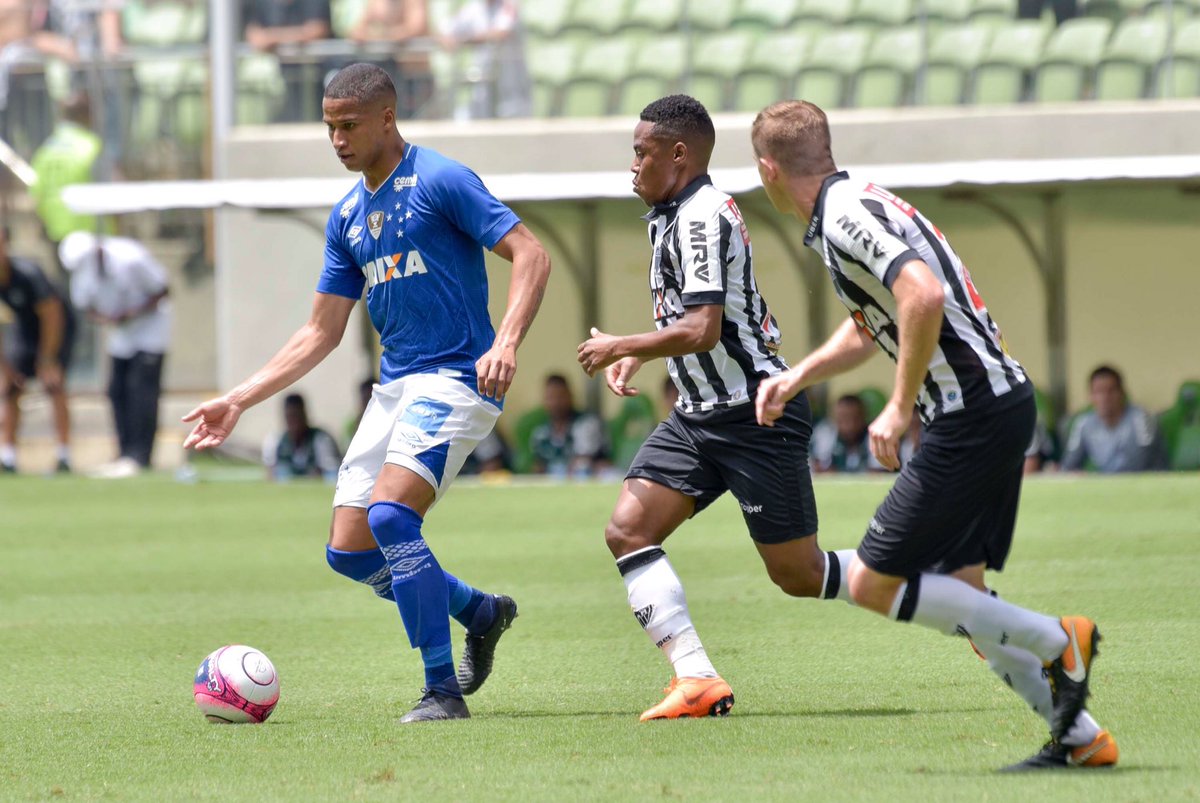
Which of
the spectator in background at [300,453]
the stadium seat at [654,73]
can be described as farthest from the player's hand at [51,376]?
the stadium seat at [654,73]

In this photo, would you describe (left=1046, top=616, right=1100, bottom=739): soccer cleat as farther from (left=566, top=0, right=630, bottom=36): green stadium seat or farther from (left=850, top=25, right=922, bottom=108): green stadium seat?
(left=566, top=0, right=630, bottom=36): green stadium seat

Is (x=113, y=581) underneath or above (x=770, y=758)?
underneath

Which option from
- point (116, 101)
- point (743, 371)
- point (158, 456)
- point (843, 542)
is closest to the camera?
point (743, 371)

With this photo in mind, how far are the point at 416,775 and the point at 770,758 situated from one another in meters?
0.99

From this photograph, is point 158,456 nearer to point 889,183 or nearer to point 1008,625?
point 889,183

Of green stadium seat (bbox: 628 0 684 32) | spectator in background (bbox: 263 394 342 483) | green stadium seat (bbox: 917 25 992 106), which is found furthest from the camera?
green stadium seat (bbox: 628 0 684 32)

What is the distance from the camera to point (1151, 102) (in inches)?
675

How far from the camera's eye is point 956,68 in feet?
58.9

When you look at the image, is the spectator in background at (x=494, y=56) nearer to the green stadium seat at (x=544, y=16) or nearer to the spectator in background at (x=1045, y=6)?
the green stadium seat at (x=544, y=16)

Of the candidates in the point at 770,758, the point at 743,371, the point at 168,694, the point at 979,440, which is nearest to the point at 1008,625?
the point at 979,440

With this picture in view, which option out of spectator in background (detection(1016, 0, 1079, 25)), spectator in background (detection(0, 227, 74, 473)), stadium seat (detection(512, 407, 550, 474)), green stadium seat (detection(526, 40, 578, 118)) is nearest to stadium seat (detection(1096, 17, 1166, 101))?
spectator in background (detection(1016, 0, 1079, 25))

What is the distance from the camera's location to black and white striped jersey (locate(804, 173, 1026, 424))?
16.3 ft

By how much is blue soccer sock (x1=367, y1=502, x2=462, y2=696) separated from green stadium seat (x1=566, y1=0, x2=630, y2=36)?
14174 mm

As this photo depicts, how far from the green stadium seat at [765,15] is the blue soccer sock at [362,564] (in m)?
13.3
